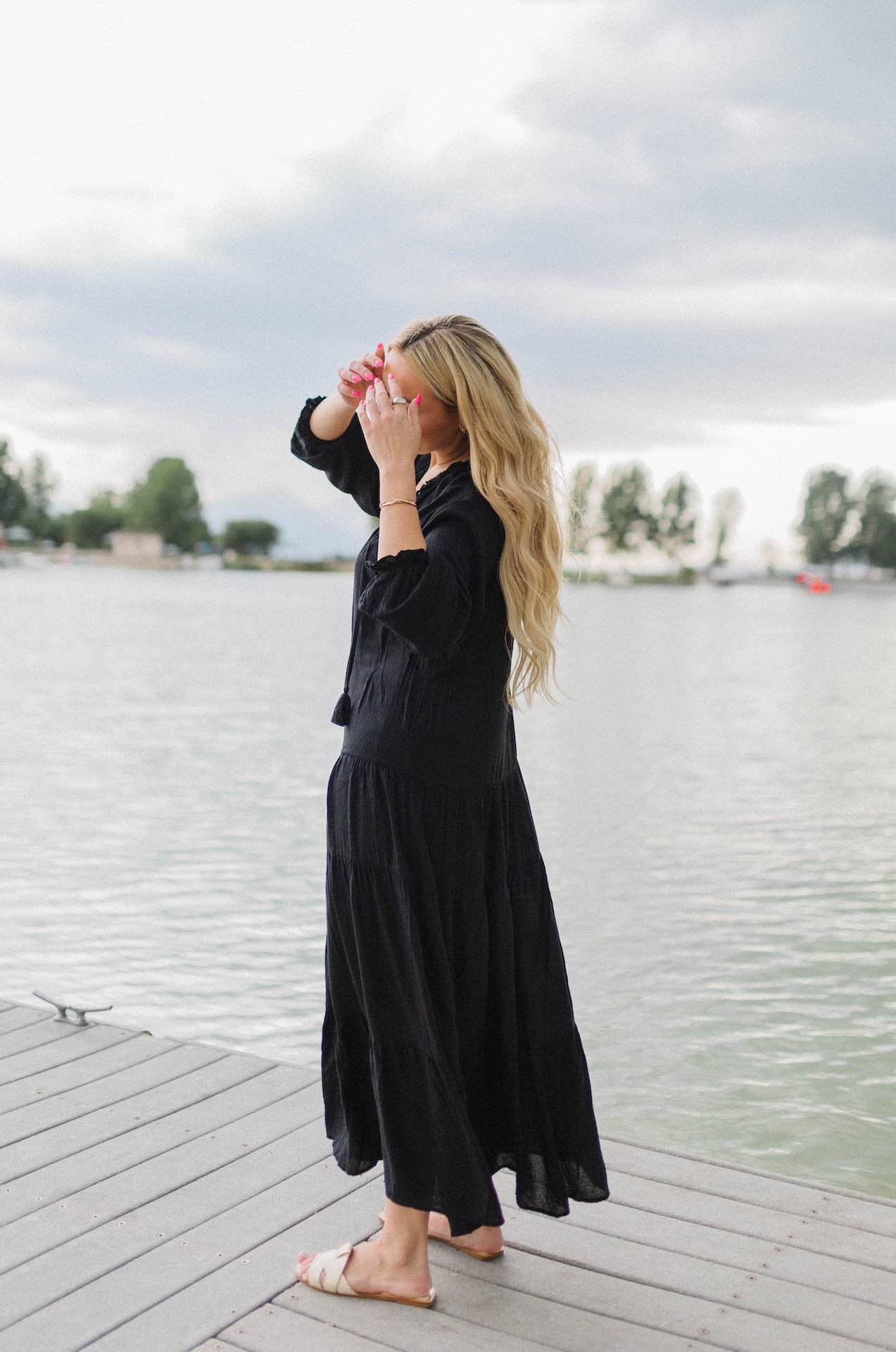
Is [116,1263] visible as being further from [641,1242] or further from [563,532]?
[563,532]

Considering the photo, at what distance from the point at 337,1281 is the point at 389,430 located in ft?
5.44

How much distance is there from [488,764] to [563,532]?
18.9 inches

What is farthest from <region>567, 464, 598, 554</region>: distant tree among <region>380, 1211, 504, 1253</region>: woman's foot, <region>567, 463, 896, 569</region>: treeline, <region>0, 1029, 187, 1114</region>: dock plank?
<region>567, 463, 896, 569</region>: treeline

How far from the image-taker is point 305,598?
59.1 metres

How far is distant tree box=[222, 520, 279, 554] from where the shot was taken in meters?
145

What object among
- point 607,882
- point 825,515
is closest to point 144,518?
point 825,515

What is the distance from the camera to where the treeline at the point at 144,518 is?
5689 inches

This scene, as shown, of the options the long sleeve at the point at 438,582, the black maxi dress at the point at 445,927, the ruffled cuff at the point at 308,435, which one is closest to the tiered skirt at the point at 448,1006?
the black maxi dress at the point at 445,927

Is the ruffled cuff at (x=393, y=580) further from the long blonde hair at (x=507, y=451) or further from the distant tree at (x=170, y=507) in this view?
the distant tree at (x=170, y=507)

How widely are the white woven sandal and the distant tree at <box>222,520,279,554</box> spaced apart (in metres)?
145

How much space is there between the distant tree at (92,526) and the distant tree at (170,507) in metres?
1.67

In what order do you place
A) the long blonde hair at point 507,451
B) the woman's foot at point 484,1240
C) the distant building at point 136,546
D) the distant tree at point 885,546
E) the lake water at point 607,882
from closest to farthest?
the long blonde hair at point 507,451, the woman's foot at point 484,1240, the lake water at point 607,882, the distant tree at point 885,546, the distant building at point 136,546

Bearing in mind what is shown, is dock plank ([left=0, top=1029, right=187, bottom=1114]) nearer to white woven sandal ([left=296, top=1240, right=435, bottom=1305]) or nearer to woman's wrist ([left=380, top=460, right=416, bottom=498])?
white woven sandal ([left=296, top=1240, right=435, bottom=1305])

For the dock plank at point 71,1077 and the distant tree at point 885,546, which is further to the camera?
the distant tree at point 885,546
